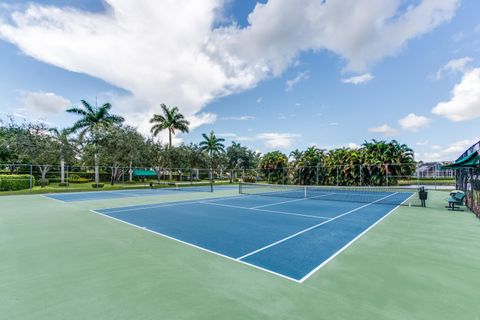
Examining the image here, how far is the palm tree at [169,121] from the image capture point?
126ft

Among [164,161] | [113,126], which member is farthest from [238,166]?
[113,126]

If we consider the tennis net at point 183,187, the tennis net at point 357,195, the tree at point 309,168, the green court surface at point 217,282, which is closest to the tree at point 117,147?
the tennis net at point 183,187

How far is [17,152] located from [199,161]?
25.4 meters

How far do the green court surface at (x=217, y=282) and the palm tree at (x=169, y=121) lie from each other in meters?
33.3

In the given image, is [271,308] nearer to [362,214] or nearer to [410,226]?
[410,226]

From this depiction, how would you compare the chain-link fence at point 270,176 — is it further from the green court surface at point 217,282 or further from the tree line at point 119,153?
the green court surface at point 217,282

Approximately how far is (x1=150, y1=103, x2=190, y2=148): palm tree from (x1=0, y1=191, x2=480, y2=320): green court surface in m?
33.3

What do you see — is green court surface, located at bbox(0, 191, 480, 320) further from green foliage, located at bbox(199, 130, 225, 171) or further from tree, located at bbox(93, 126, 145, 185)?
green foliage, located at bbox(199, 130, 225, 171)

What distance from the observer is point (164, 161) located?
37750mm

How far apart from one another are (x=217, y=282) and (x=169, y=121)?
3740 centimetres

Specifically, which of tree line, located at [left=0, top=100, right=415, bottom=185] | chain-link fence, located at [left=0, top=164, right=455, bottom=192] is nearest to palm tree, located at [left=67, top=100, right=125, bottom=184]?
tree line, located at [left=0, top=100, right=415, bottom=185]

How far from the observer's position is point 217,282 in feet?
Result: 13.0

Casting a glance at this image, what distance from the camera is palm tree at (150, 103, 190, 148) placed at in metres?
38.3

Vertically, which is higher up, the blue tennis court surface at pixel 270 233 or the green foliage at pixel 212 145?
the green foliage at pixel 212 145
